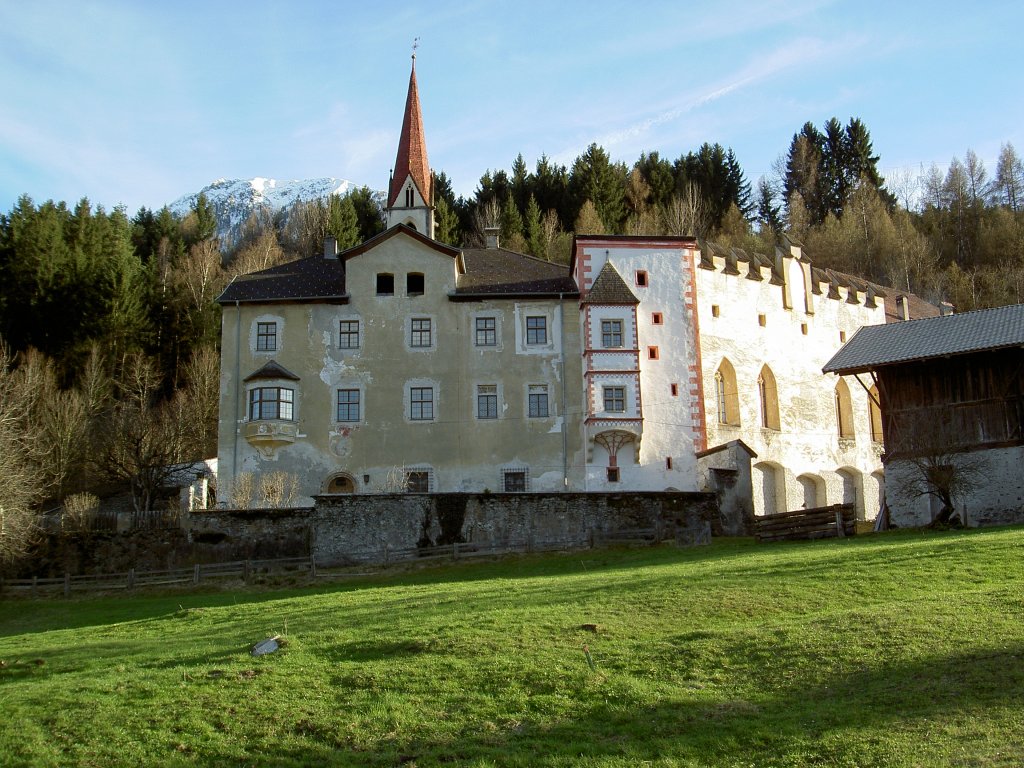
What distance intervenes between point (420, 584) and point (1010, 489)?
1804 cm

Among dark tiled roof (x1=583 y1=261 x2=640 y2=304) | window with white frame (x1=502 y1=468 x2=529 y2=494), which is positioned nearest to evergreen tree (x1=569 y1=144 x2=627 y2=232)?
dark tiled roof (x1=583 y1=261 x2=640 y2=304)

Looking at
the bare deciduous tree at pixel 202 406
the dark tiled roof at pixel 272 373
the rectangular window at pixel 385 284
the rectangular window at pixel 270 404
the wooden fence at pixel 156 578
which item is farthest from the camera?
the bare deciduous tree at pixel 202 406

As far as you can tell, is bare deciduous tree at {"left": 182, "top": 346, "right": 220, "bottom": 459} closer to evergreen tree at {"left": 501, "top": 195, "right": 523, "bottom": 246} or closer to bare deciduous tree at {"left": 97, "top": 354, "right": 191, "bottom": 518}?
bare deciduous tree at {"left": 97, "top": 354, "right": 191, "bottom": 518}

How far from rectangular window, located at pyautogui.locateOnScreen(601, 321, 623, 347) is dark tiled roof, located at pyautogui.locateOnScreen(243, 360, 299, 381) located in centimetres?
1270

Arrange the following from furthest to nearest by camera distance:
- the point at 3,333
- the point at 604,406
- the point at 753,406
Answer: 1. the point at 3,333
2. the point at 753,406
3. the point at 604,406

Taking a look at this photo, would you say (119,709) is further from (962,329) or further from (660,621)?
(962,329)

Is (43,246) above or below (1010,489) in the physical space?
above

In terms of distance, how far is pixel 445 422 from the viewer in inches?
1704

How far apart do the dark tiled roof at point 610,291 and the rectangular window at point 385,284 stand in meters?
8.24

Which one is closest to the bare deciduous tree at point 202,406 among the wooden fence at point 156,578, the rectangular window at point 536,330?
the rectangular window at point 536,330

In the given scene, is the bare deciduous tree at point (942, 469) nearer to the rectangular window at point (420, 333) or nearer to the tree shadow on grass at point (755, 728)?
the tree shadow on grass at point (755, 728)

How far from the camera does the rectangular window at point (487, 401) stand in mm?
43500

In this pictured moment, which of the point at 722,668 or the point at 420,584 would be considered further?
the point at 420,584

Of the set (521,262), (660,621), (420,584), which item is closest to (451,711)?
(660,621)
